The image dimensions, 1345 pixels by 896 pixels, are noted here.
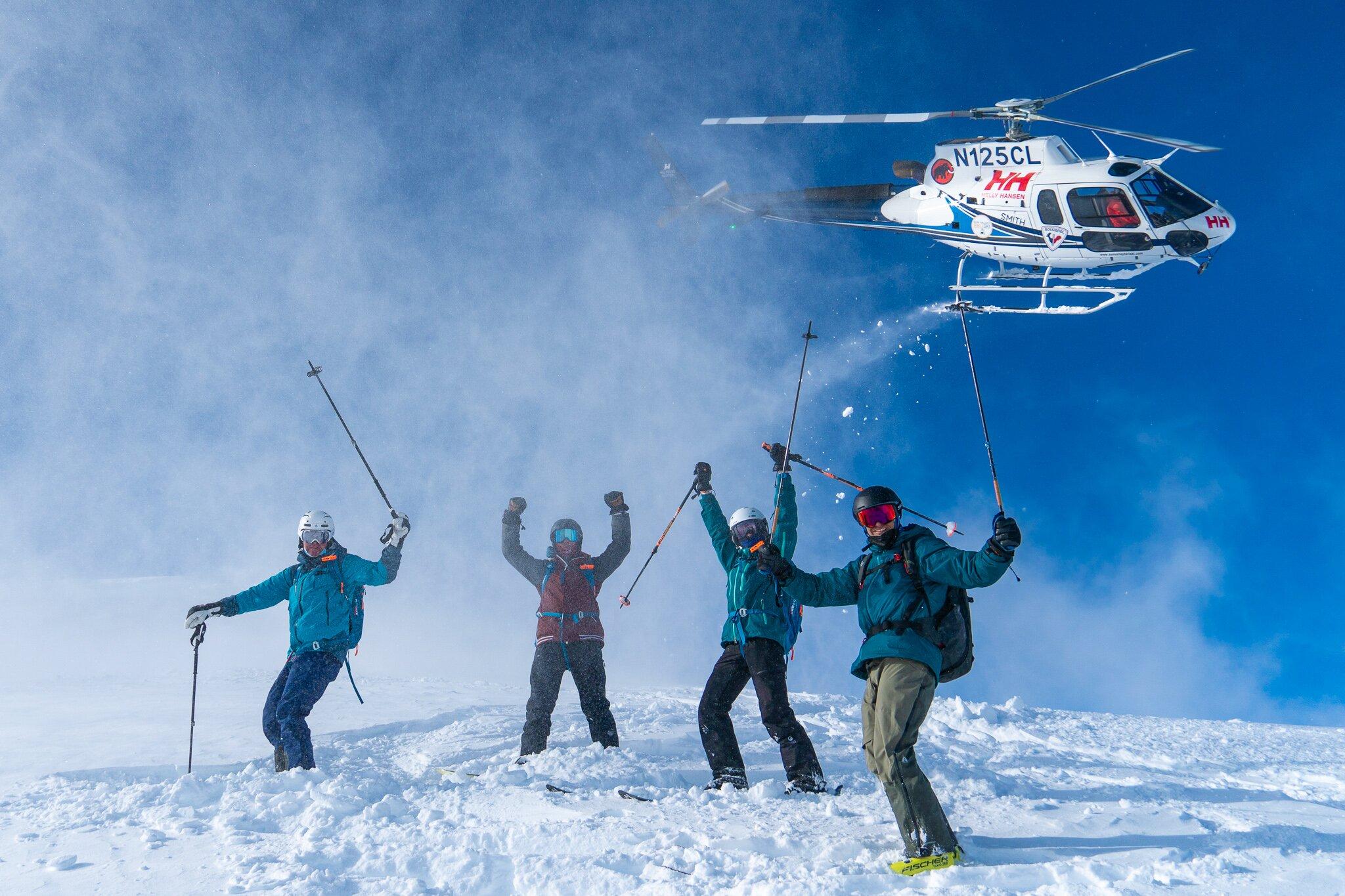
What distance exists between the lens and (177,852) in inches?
170

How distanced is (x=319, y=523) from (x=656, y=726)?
157 inches

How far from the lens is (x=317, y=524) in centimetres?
697

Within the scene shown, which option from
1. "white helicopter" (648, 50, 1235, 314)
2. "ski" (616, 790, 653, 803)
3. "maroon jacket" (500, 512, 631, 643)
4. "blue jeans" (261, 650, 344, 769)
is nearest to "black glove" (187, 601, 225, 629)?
"blue jeans" (261, 650, 344, 769)

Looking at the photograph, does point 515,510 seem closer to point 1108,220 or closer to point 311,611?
point 311,611

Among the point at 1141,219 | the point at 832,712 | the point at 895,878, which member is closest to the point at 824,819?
the point at 895,878

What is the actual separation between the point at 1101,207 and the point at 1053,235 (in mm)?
808

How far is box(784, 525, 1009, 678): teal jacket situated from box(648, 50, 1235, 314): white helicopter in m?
9.08

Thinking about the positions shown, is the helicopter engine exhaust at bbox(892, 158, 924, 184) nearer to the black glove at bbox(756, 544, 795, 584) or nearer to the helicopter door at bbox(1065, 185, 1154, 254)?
the helicopter door at bbox(1065, 185, 1154, 254)

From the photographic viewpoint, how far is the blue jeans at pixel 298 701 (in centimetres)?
614

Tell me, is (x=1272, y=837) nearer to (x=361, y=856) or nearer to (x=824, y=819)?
(x=824, y=819)

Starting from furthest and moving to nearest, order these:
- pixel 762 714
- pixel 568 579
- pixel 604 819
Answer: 1. pixel 568 579
2. pixel 762 714
3. pixel 604 819

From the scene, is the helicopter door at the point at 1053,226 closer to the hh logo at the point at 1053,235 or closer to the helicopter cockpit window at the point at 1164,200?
the hh logo at the point at 1053,235

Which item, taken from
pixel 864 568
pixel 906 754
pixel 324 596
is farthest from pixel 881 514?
pixel 324 596

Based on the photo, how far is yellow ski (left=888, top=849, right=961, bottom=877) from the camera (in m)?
3.91
